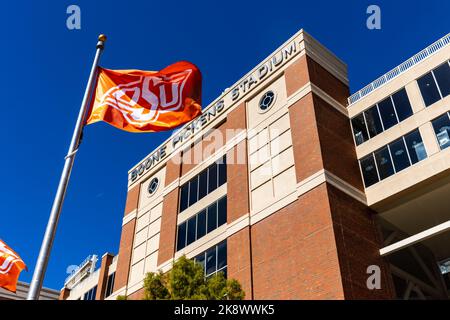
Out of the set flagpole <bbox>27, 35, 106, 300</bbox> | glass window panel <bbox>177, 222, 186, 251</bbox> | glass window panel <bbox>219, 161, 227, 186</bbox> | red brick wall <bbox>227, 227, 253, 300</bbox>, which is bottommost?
flagpole <bbox>27, 35, 106, 300</bbox>

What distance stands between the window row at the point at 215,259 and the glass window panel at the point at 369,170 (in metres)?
8.32

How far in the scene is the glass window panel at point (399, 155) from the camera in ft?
79.1

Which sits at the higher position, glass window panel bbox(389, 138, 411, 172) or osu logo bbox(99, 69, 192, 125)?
glass window panel bbox(389, 138, 411, 172)

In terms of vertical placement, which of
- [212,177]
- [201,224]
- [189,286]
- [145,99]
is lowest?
[189,286]

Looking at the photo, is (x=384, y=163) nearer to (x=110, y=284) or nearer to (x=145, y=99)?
(x=145, y=99)

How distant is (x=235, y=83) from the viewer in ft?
110

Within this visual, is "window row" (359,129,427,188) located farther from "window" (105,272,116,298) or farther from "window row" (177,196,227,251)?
"window" (105,272,116,298)

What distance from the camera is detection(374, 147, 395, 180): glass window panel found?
2467 cm

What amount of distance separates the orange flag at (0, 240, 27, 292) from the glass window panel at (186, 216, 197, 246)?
46.2 ft

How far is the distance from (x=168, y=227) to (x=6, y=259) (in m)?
16.2

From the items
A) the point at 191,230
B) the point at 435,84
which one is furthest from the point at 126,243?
the point at 435,84

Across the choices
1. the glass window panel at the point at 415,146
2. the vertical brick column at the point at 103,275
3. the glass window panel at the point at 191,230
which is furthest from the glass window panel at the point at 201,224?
the vertical brick column at the point at 103,275

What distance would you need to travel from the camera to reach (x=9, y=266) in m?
17.1

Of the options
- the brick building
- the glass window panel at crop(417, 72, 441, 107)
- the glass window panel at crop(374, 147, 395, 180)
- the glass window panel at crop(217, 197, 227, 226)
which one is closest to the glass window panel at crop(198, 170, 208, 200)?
the brick building
